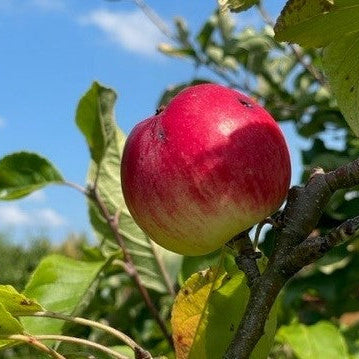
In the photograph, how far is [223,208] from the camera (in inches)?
29.0

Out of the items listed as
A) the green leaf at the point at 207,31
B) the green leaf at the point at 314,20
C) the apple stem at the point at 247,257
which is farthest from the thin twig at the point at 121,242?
the green leaf at the point at 207,31

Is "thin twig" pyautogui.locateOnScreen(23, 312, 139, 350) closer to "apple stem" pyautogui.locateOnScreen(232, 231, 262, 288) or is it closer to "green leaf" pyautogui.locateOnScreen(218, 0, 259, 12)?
"apple stem" pyautogui.locateOnScreen(232, 231, 262, 288)

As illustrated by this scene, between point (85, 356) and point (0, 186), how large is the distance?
0.58 m

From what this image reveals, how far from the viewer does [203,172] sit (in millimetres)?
718

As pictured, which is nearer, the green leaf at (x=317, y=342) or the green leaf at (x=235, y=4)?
→ the green leaf at (x=235, y=4)

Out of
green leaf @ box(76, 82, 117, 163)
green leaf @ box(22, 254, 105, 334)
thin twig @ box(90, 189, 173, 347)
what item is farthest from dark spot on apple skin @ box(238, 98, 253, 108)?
thin twig @ box(90, 189, 173, 347)

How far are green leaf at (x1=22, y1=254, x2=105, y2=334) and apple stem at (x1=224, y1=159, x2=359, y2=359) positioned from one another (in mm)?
413

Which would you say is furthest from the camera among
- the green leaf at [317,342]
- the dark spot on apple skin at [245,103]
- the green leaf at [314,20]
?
the green leaf at [317,342]

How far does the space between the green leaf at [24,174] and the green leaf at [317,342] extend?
0.49 meters

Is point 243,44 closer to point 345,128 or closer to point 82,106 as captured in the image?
point 345,128

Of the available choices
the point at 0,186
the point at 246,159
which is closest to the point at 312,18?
the point at 246,159

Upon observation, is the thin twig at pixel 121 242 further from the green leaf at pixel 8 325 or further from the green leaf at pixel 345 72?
the green leaf at pixel 345 72

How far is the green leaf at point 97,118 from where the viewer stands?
1328 mm

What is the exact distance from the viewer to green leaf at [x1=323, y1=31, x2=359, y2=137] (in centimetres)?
70
